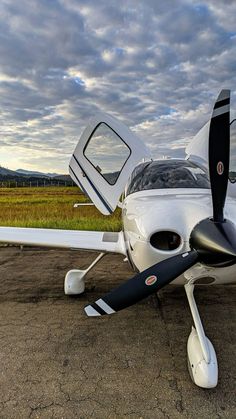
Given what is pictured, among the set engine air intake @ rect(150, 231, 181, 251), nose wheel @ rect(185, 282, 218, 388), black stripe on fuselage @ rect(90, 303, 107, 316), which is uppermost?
engine air intake @ rect(150, 231, 181, 251)

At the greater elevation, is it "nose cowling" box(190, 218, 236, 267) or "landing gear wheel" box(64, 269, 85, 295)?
"nose cowling" box(190, 218, 236, 267)

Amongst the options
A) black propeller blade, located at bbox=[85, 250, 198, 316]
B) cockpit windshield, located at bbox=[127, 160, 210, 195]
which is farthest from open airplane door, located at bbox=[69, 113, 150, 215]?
black propeller blade, located at bbox=[85, 250, 198, 316]

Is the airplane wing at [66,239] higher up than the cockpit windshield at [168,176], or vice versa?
the cockpit windshield at [168,176]

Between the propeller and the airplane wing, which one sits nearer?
the propeller

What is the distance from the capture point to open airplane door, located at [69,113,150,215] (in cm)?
482

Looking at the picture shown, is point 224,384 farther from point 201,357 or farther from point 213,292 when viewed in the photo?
point 213,292

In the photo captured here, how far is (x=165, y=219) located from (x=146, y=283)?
0.67 meters

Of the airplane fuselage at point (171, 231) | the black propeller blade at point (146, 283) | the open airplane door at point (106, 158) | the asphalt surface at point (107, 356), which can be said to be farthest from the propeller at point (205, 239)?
the open airplane door at point (106, 158)

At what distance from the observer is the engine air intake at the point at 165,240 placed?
340 cm

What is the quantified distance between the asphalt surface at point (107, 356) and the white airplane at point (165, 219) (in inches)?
10.9

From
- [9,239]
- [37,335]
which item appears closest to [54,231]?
[9,239]

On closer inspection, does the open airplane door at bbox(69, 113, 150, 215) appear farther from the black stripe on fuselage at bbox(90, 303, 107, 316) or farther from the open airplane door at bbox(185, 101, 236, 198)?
the black stripe on fuselage at bbox(90, 303, 107, 316)

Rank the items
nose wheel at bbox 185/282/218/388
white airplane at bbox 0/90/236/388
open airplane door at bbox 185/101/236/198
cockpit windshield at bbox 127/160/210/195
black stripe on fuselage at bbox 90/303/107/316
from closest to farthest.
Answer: nose wheel at bbox 185/282/218/388 < white airplane at bbox 0/90/236/388 < black stripe on fuselage at bbox 90/303/107/316 < cockpit windshield at bbox 127/160/210/195 < open airplane door at bbox 185/101/236/198

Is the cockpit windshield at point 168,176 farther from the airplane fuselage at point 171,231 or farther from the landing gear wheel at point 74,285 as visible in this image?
the landing gear wheel at point 74,285
